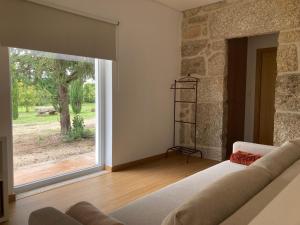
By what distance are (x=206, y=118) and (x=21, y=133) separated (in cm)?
266

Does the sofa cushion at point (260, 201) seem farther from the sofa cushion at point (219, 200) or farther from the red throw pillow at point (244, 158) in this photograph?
the red throw pillow at point (244, 158)

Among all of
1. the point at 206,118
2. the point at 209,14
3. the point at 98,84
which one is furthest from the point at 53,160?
the point at 209,14

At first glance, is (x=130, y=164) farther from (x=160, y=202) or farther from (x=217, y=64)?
(x=160, y=202)

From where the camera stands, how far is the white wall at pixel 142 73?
3453mm

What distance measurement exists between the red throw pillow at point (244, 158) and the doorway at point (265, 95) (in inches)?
99.9

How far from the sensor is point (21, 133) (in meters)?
2.80

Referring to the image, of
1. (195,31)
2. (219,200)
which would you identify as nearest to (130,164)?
(195,31)

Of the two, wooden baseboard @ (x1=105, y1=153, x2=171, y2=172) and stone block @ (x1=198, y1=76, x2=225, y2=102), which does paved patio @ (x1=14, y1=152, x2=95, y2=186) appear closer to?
wooden baseboard @ (x1=105, y1=153, x2=171, y2=172)

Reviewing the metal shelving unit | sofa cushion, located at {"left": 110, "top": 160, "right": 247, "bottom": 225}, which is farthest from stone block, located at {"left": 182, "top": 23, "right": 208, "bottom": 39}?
sofa cushion, located at {"left": 110, "top": 160, "right": 247, "bottom": 225}

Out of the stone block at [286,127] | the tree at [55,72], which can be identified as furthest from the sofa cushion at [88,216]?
the stone block at [286,127]

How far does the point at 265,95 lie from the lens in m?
4.85

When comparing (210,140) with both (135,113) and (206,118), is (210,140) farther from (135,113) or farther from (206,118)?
(135,113)

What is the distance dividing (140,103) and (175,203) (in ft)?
7.42

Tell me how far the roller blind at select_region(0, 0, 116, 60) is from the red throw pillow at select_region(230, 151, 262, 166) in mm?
1859
